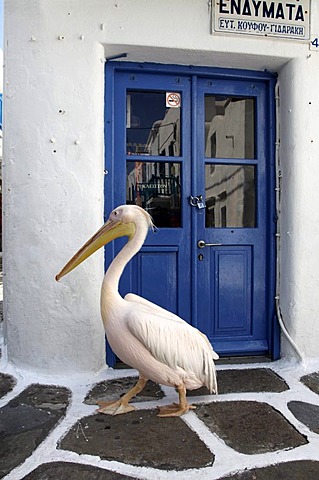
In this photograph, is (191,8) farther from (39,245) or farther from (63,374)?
(63,374)

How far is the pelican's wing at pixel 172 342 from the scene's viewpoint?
2.53 metres

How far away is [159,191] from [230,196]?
28.6 inches

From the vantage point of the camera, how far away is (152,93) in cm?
378

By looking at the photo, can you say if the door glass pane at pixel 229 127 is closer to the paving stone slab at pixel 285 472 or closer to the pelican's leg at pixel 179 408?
the pelican's leg at pixel 179 408

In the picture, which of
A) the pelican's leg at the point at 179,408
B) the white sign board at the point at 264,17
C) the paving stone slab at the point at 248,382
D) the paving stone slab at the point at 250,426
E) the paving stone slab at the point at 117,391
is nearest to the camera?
the paving stone slab at the point at 250,426

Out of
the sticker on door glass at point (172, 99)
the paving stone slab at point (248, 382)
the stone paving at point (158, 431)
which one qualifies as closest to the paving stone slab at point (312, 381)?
the stone paving at point (158, 431)

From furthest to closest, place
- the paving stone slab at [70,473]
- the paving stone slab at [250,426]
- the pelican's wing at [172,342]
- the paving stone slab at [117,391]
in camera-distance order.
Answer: the paving stone slab at [117,391], the pelican's wing at [172,342], the paving stone slab at [250,426], the paving stone slab at [70,473]

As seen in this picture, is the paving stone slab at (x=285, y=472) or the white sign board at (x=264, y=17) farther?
Answer: the white sign board at (x=264, y=17)

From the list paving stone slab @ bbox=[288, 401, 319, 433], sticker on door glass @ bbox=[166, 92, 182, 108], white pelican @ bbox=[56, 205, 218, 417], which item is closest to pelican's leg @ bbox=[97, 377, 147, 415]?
white pelican @ bbox=[56, 205, 218, 417]

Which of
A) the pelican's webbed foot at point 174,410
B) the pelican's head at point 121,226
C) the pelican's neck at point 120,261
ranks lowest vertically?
the pelican's webbed foot at point 174,410

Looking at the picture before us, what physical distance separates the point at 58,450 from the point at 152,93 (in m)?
3.11

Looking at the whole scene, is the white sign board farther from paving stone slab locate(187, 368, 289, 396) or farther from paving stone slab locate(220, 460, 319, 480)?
paving stone slab locate(220, 460, 319, 480)

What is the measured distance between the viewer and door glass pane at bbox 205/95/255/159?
3.86m

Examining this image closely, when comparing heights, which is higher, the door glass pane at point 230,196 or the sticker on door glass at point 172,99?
the sticker on door glass at point 172,99
